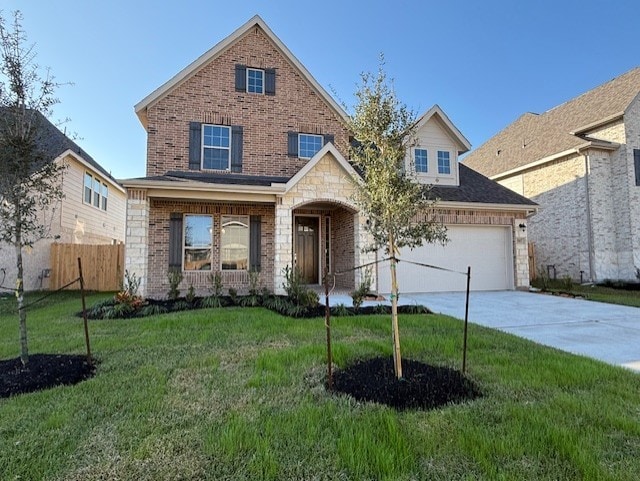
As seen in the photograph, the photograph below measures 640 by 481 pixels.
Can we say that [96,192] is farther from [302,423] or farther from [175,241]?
[302,423]

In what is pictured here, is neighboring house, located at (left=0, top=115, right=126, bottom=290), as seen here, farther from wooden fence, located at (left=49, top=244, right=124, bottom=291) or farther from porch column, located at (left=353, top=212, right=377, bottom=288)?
porch column, located at (left=353, top=212, right=377, bottom=288)

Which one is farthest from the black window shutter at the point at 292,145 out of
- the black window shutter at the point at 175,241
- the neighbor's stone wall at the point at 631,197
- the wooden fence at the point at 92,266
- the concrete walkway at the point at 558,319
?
the neighbor's stone wall at the point at 631,197

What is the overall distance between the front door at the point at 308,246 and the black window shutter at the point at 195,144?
12.7ft

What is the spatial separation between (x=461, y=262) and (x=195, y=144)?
31.5 feet

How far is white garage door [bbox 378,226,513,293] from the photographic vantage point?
12.2m

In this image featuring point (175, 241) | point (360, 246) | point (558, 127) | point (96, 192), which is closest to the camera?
point (175, 241)

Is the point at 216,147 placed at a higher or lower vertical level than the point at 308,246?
higher

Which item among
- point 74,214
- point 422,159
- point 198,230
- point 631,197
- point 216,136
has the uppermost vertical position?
point 216,136

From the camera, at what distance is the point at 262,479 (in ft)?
7.50

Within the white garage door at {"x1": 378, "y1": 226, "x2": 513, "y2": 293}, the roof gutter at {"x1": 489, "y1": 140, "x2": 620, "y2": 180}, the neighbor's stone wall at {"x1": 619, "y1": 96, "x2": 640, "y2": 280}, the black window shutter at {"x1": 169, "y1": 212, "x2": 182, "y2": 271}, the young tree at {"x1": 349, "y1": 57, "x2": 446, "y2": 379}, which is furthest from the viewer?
the roof gutter at {"x1": 489, "y1": 140, "x2": 620, "y2": 180}

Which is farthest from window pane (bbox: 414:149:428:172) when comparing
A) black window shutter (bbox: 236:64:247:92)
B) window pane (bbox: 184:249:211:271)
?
window pane (bbox: 184:249:211:271)

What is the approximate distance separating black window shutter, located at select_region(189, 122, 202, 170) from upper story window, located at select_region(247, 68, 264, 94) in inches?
87.9

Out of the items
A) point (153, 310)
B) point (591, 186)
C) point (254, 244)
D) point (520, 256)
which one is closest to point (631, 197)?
point (591, 186)

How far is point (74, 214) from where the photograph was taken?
15.9 m
